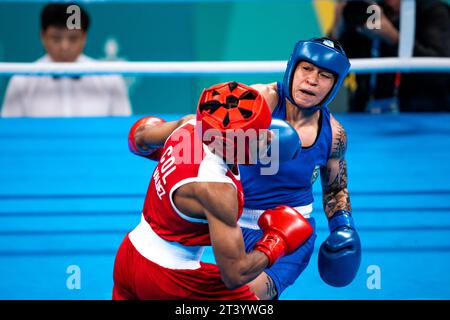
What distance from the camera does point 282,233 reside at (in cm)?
217

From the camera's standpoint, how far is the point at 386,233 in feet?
10.3

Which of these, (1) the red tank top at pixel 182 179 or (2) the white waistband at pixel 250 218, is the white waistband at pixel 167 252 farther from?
(2) the white waistband at pixel 250 218

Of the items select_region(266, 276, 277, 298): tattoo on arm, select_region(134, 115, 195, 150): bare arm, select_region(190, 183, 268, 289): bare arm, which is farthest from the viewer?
select_region(266, 276, 277, 298): tattoo on arm

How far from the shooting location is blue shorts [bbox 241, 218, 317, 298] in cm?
246

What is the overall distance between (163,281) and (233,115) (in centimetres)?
50

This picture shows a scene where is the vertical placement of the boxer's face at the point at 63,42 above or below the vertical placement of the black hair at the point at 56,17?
below

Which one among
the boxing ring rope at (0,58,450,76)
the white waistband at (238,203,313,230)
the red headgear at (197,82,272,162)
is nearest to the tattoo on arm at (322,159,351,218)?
the white waistband at (238,203,313,230)

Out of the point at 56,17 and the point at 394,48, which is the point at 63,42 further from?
the point at 394,48

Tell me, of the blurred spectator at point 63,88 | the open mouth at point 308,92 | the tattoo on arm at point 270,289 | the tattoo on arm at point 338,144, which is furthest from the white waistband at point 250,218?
the blurred spectator at point 63,88

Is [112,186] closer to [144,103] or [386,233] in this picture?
[386,233]

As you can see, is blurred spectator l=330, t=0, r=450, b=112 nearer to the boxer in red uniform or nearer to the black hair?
the black hair

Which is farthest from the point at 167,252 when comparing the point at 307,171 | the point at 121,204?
the point at 121,204

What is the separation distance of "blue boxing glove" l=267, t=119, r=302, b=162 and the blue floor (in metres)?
0.69

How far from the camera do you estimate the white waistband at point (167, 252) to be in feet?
6.90
